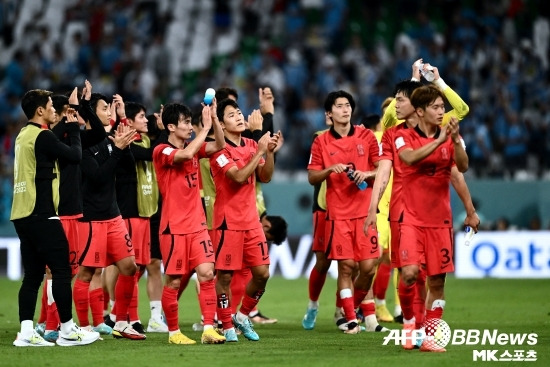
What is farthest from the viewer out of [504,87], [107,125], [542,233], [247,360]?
[504,87]

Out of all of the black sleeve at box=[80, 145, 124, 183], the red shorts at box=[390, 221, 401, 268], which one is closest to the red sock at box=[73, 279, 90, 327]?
the black sleeve at box=[80, 145, 124, 183]

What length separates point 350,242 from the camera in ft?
42.5

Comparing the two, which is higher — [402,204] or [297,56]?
[297,56]

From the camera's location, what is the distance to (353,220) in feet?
42.7

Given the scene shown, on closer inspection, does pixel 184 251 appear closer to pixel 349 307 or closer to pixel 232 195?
pixel 232 195

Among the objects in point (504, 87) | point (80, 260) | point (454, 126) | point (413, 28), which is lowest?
point (80, 260)

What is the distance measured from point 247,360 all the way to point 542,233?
1108 centimetres

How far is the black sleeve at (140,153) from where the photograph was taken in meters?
13.3

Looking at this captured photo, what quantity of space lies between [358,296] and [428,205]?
8.79 feet

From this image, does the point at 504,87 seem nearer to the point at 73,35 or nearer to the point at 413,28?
the point at 413,28

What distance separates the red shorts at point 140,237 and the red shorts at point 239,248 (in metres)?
Answer: 1.45

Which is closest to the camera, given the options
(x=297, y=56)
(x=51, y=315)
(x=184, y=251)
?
(x=184, y=251)

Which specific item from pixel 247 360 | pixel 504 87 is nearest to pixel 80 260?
pixel 247 360

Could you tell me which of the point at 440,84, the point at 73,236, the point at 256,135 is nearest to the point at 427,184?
the point at 440,84
